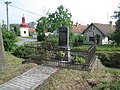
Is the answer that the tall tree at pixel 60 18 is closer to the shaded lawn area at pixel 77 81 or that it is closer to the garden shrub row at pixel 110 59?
the garden shrub row at pixel 110 59

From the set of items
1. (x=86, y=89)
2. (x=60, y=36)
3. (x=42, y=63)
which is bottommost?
(x=86, y=89)

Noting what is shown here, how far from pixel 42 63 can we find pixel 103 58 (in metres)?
11.5

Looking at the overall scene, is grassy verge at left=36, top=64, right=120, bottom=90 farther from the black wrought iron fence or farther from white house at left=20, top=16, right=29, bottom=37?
white house at left=20, top=16, right=29, bottom=37

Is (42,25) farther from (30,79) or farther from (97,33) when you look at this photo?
(30,79)

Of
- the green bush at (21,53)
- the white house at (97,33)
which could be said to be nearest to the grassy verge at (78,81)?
the green bush at (21,53)

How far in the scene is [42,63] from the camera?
1151 centimetres

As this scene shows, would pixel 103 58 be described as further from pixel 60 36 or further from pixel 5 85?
pixel 5 85

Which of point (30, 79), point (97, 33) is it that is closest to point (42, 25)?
point (97, 33)

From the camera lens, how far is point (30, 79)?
8.46 meters

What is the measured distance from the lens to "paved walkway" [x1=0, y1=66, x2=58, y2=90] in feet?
24.8

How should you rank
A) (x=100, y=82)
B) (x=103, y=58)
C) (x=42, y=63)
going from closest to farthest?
(x=100, y=82), (x=42, y=63), (x=103, y=58)

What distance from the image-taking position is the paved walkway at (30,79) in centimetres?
756

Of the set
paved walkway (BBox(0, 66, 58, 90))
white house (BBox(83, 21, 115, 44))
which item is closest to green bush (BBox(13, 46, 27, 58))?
paved walkway (BBox(0, 66, 58, 90))

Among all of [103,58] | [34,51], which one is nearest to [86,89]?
[34,51]
